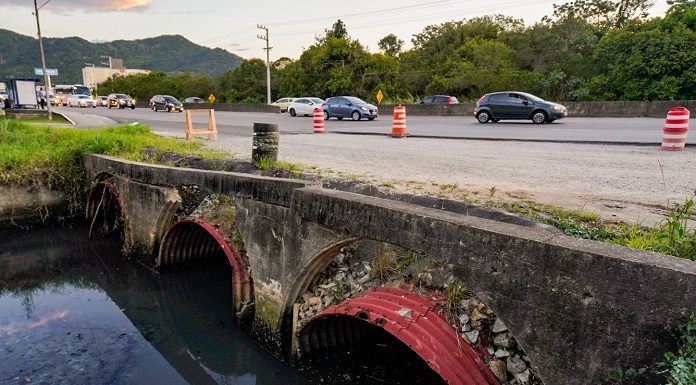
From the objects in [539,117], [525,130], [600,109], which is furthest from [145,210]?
[600,109]

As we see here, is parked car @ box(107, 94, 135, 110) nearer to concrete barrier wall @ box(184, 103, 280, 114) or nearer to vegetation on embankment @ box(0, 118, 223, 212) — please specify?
concrete barrier wall @ box(184, 103, 280, 114)

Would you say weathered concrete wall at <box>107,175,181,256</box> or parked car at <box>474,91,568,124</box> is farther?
parked car at <box>474,91,568,124</box>

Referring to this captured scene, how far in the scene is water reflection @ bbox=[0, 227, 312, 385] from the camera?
588 centimetres

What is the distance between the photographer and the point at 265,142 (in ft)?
25.3

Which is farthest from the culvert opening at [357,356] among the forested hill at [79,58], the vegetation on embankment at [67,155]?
the forested hill at [79,58]

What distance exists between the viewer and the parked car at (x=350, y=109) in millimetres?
24969

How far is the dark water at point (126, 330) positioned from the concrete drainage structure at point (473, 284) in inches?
22.4

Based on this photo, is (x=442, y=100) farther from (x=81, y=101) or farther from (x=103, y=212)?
(x=81, y=101)

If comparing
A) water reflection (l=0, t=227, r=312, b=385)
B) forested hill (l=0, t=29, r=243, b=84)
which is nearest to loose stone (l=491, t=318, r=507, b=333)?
water reflection (l=0, t=227, r=312, b=385)

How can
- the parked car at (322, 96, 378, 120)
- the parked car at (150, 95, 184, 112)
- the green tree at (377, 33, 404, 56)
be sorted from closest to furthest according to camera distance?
the parked car at (322, 96, 378, 120) < the parked car at (150, 95, 184, 112) < the green tree at (377, 33, 404, 56)

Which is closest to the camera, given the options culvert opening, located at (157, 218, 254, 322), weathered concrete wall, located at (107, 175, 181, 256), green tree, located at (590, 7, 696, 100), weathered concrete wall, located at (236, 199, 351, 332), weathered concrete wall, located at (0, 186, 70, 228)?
weathered concrete wall, located at (236, 199, 351, 332)

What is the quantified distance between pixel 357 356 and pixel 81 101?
53.0m

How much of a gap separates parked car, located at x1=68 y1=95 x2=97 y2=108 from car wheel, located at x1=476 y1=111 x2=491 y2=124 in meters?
43.9

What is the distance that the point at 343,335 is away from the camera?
5938mm
